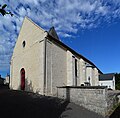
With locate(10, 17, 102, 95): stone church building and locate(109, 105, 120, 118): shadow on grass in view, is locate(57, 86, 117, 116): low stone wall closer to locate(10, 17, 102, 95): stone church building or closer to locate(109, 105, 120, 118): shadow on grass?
locate(109, 105, 120, 118): shadow on grass

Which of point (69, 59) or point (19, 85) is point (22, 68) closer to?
point (19, 85)

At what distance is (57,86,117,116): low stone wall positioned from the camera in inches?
417

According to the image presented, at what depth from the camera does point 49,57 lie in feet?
59.0

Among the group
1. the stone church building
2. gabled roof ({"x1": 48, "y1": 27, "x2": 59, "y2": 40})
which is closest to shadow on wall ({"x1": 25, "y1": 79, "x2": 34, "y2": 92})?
the stone church building

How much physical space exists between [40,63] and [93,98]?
766 centimetres

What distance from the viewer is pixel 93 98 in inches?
449

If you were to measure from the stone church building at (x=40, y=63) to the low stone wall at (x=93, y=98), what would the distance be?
394 centimetres

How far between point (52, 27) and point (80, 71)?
9.12m

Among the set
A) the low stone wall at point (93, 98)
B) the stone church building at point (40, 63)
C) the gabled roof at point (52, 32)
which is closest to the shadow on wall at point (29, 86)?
the stone church building at point (40, 63)

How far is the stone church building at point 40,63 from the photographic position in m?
17.3

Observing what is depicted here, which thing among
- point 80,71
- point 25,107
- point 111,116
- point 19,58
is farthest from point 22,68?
point 111,116

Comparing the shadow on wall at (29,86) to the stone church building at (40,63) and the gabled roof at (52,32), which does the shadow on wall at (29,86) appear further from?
the gabled roof at (52,32)

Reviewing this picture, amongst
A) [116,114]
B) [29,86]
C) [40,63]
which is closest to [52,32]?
[40,63]

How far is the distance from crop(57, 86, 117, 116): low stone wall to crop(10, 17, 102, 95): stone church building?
12.9 feet
